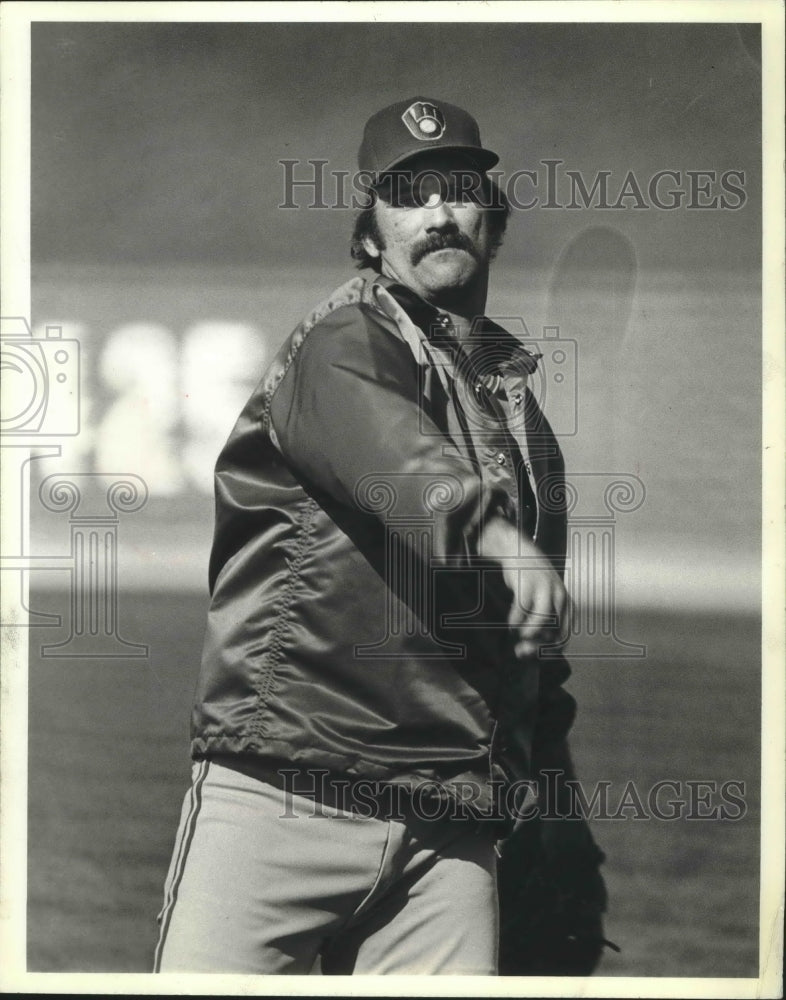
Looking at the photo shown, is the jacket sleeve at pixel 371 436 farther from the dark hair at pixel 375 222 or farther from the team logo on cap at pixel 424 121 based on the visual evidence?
the team logo on cap at pixel 424 121

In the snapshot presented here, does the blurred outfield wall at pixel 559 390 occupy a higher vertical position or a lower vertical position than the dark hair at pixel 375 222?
lower

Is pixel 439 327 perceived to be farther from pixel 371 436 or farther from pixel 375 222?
pixel 371 436

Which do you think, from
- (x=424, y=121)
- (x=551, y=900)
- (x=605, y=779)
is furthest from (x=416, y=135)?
(x=551, y=900)

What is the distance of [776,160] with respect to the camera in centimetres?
260

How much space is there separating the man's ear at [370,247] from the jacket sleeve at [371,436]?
0.19m

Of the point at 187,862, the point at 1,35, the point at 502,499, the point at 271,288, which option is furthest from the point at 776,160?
the point at 187,862

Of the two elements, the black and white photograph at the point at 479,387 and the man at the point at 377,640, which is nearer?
Answer: the man at the point at 377,640

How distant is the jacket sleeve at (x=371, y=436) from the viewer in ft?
7.32

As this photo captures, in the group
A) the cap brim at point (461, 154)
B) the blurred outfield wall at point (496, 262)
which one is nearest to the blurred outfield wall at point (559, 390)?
the blurred outfield wall at point (496, 262)

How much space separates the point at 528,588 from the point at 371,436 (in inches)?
19.4

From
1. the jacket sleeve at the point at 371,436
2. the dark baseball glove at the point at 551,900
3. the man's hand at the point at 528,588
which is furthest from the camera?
the dark baseball glove at the point at 551,900

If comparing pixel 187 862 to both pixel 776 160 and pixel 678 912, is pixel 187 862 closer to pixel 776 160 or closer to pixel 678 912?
pixel 678 912

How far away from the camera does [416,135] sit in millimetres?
2518

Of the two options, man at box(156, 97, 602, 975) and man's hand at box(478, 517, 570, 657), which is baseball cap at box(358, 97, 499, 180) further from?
man's hand at box(478, 517, 570, 657)
